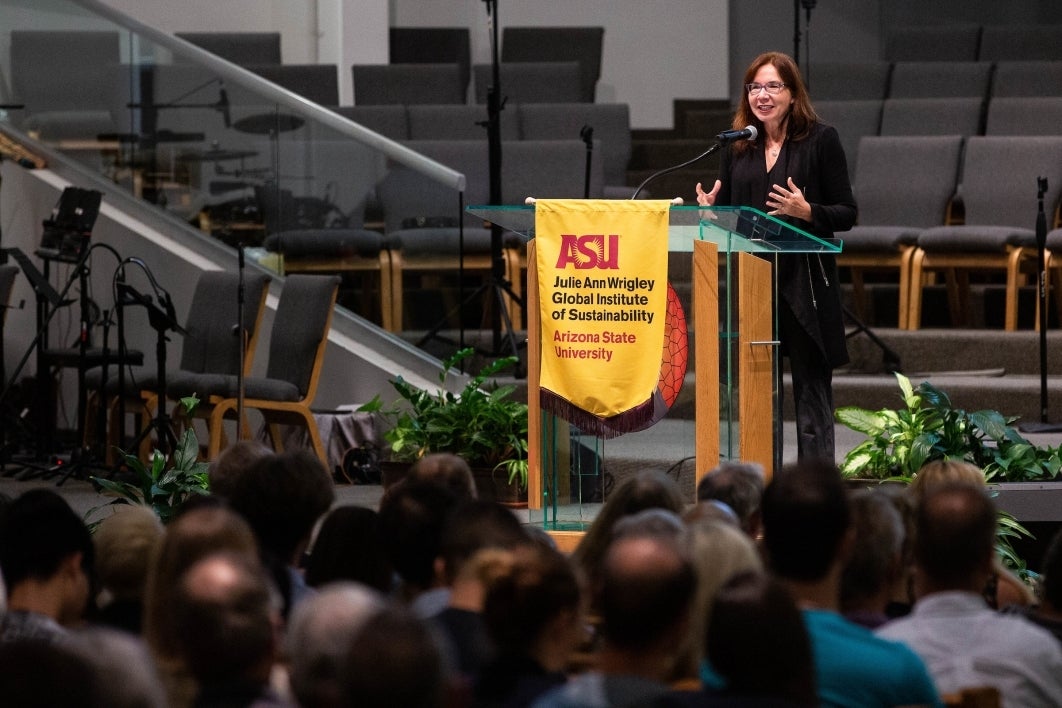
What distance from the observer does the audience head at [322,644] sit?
6.14 feet

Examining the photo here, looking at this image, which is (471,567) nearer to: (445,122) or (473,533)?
(473,533)

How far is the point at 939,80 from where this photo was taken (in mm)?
9266

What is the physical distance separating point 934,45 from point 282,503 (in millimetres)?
8487

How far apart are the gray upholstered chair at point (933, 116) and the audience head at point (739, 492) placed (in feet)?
19.1

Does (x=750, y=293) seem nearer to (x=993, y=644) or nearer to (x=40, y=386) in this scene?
(x=993, y=644)

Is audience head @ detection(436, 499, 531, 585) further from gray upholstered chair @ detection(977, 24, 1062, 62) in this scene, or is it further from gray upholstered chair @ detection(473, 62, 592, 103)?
gray upholstered chair @ detection(977, 24, 1062, 62)

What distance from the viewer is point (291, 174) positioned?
7.14 metres

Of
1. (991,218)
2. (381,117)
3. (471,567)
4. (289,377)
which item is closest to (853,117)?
(991,218)

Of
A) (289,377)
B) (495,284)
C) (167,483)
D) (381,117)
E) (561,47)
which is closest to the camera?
(167,483)

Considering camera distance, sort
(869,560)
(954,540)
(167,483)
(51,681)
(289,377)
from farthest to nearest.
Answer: (289,377), (167,483), (869,560), (954,540), (51,681)

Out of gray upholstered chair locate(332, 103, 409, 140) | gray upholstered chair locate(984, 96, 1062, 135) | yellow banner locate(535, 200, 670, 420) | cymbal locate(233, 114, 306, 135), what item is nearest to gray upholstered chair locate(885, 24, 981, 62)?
gray upholstered chair locate(984, 96, 1062, 135)

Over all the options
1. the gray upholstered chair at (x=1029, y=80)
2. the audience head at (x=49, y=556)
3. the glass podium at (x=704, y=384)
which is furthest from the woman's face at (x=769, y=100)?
the gray upholstered chair at (x=1029, y=80)

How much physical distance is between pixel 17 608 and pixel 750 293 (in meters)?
2.13

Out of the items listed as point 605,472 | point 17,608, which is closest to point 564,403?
point 605,472
